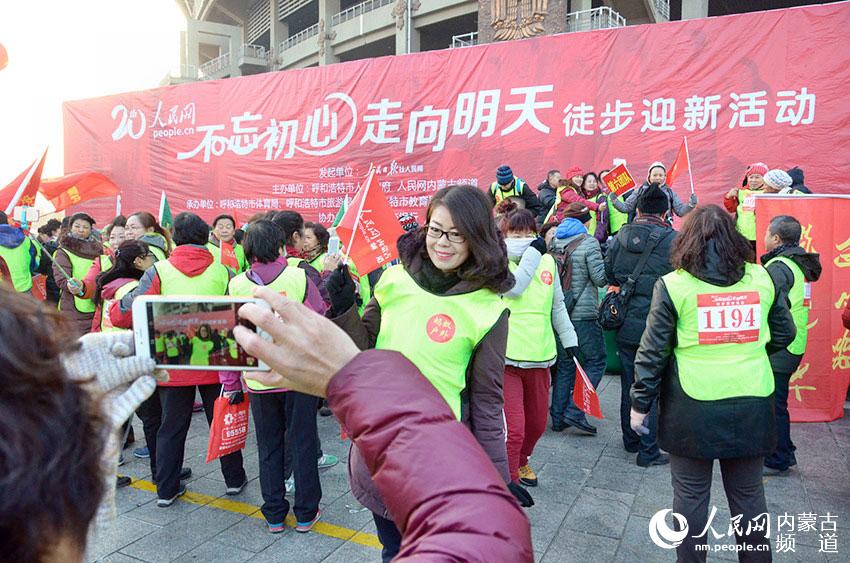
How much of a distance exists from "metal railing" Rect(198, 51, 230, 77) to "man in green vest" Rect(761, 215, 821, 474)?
3564cm

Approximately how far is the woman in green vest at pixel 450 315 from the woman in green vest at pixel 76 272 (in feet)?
12.0

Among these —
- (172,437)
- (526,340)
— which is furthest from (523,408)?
(172,437)

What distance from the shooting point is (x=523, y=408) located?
3.75 m

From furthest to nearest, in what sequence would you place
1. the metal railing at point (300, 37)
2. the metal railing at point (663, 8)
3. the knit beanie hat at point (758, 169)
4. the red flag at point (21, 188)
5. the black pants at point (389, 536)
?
the metal railing at point (300, 37) < the metal railing at point (663, 8) < the knit beanie hat at point (758, 169) < the red flag at point (21, 188) < the black pants at point (389, 536)

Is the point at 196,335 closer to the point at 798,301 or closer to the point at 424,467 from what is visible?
the point at 424,467

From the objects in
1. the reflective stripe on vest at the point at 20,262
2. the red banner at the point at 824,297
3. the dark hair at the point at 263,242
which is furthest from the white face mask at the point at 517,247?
the reflective stripe on vest at the point at 20,262

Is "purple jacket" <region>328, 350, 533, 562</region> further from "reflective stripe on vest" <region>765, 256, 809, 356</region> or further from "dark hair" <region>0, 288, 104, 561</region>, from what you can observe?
"reflective stripe on vest" <region>765, 256, 809, 356</region>

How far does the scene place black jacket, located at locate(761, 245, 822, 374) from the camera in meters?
3.74

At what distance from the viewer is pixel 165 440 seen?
3.62 m

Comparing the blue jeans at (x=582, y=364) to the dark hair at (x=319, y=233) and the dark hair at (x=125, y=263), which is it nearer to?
the dark hair at (x=319, y=233)

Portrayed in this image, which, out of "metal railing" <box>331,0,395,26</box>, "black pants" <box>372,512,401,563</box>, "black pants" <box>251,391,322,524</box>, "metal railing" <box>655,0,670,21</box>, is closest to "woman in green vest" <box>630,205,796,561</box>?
"black pants" <box>372,512,401,563</box>

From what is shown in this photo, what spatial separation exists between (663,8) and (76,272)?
66.6 feet

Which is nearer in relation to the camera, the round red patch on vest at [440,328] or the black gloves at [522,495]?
the round red patch on vest at [440,328]

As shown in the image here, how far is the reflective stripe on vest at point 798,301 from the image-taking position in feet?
12.6
